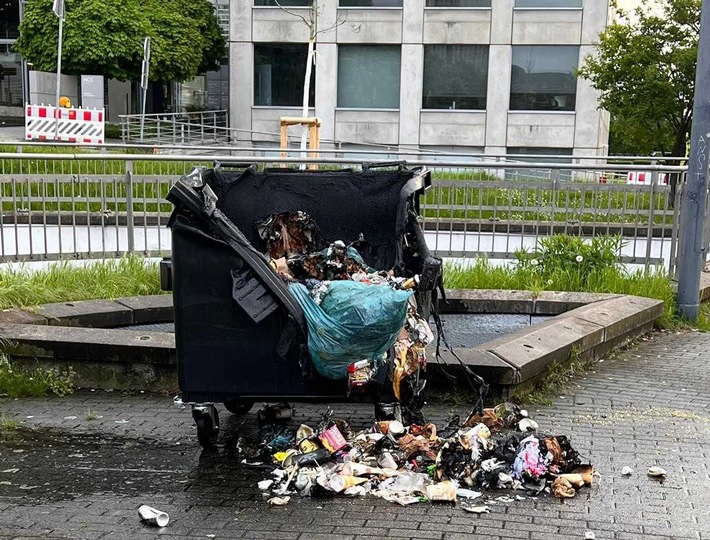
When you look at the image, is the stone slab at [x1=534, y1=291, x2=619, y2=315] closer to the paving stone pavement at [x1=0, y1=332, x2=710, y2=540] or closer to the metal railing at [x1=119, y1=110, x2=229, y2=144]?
the paving stone pavement at [x1=0, y1=332, x2=710, y2=540]

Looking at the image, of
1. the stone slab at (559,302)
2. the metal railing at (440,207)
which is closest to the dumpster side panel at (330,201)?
the stone slab at (559,302)

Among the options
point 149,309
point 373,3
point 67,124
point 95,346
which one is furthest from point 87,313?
point 373,3

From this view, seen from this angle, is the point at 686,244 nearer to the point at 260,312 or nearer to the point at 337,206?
the point at 337,206

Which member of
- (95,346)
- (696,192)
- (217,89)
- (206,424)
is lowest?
(206,424)

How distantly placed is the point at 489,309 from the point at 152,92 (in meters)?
39.1

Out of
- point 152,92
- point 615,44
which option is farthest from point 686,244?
point 152,92

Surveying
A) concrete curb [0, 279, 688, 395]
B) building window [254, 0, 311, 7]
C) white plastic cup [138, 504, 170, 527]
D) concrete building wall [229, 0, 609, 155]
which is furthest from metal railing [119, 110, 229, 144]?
white plastic cup [138, 504, 170, 527]

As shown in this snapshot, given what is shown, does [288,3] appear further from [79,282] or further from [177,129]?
[79,282]

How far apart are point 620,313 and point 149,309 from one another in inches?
149

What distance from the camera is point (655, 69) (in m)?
23.3

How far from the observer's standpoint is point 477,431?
15.8 feet

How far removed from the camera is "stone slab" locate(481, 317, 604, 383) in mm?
5797

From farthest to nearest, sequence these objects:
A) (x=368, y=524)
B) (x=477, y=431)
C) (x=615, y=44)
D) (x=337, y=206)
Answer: (x=615, y=44)
(x=337, y=206)
(x=477, y=431)
(x=368, y=524)

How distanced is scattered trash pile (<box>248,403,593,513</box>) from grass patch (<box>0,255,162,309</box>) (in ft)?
10.7
